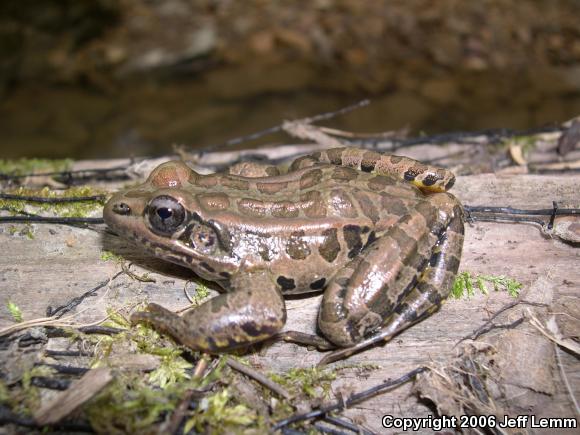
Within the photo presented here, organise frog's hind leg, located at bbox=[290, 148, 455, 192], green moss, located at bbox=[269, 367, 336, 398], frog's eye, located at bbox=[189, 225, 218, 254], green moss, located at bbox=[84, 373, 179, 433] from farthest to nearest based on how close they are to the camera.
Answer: frog's hind leg, located at bbox=[290, 148, 455, 192] → frog's eye, located at bbox=[189, 225, 218, 254] → green moss, located at bbox=[269, 367, 336, 398] → green moss, located at bbox=[84, 373, 179, 433]

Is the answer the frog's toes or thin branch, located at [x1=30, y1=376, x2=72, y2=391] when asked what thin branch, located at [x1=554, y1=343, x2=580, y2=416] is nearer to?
the frog's toes

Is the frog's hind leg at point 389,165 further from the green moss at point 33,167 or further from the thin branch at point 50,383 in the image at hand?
the green moss at point 33,167

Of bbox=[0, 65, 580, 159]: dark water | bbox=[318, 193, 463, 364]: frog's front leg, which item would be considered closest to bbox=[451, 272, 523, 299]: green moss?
bbox=[318, 193, 463, 364]: frog's front leg

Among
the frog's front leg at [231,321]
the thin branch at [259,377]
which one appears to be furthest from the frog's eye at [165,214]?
the thin branch at [259,377]

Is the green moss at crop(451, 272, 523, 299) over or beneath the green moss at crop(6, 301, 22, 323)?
beneath

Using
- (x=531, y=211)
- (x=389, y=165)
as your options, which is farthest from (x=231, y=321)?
(x=531, y=211)

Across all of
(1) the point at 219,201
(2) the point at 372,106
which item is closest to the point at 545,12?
(2) the point at 372,106

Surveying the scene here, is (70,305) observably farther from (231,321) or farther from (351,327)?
(351,327)

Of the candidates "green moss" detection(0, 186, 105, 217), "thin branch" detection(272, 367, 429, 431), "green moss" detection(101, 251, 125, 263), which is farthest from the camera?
"green moss" detection(0, 186, 105, 217)
